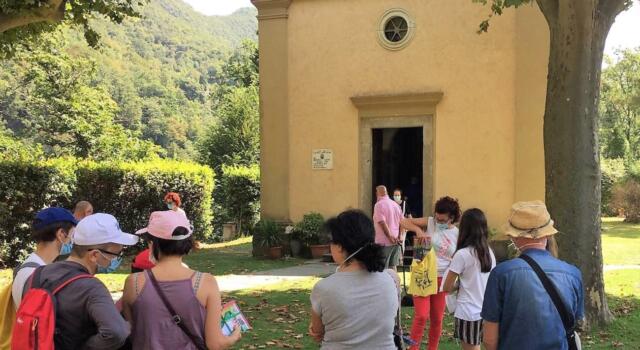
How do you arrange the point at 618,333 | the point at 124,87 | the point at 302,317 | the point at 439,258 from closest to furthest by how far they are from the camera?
the point at 439,258, the point at 618,333, the point at 302,317, the point at 124,87

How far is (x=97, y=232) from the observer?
9.36ft

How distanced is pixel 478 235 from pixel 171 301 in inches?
108

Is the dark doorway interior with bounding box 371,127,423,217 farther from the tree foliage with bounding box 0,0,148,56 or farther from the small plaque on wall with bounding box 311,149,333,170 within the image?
the tree foliage with bounding box 0,0,148,56

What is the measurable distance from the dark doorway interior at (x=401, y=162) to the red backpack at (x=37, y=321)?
42.0ft

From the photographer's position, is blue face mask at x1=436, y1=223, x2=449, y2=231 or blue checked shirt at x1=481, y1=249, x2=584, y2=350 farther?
blue face mask at x1=436, y1=223, x2=449, y2=231

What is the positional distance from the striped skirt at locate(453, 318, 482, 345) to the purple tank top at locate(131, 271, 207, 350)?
2.61m

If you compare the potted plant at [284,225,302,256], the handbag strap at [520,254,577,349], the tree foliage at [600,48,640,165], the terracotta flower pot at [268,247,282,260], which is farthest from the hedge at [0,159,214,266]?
the tree foliage at [600,48,640,165]

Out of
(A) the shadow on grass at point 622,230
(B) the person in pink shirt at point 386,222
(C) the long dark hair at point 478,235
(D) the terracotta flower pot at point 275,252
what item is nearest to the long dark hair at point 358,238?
(C) the long dark hair at point 478,235

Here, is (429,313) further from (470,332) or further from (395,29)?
(395,29)

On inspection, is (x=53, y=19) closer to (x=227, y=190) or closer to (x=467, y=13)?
(x=467, y=13)

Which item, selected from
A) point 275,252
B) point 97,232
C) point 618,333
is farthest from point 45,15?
point 618,333

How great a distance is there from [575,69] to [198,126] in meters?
80.8

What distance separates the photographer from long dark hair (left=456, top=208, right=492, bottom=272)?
4.63 meters

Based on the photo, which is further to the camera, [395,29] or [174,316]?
[395,29]
